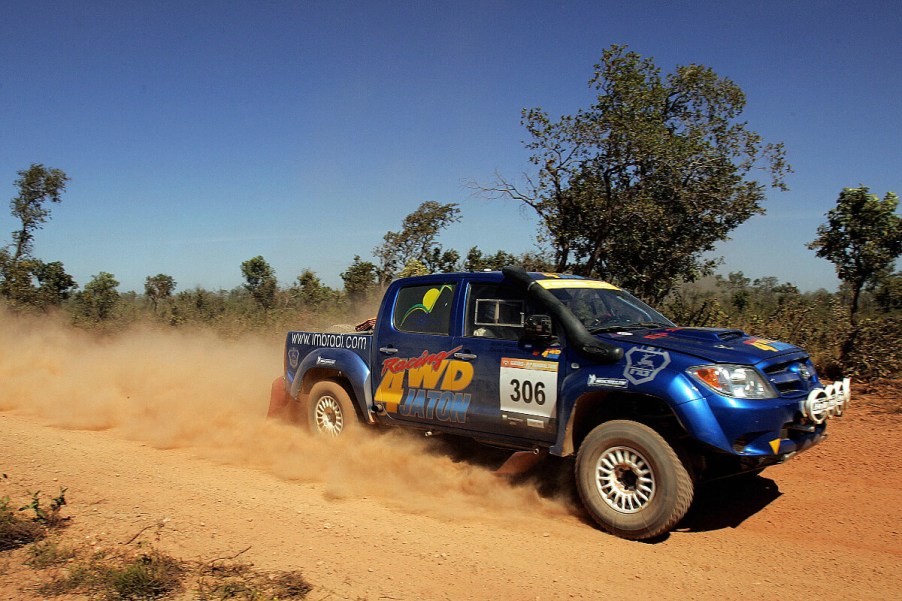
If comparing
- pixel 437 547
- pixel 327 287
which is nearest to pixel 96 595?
pixel 437 547

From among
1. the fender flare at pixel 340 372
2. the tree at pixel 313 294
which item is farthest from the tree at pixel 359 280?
the fender flare at pixel 340 372

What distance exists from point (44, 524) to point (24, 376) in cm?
1029

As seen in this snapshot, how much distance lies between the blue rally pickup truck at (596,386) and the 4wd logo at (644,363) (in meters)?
0.01

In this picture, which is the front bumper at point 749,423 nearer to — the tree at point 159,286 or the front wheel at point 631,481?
the front wheel at point 631,481

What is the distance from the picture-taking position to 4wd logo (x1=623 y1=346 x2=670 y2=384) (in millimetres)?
4805

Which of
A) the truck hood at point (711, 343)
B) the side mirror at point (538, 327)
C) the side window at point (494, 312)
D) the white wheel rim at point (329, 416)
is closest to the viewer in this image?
the truck hood at point (711, 343)

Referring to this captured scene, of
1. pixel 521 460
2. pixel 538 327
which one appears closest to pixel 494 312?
pixel 538 327

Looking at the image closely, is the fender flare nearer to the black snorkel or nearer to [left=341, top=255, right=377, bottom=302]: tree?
the black snorkel

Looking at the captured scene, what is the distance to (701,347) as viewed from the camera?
16.1 feet

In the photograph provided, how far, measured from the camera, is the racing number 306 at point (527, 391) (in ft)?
18.0

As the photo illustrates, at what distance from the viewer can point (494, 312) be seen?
604cm

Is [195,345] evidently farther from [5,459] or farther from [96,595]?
[96,595]

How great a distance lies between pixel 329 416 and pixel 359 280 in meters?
14.2

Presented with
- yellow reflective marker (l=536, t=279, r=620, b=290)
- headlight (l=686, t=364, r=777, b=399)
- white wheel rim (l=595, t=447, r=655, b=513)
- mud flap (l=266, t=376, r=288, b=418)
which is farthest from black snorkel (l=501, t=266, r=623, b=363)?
mud flap (l=266, t=376, r=288, b=418)
